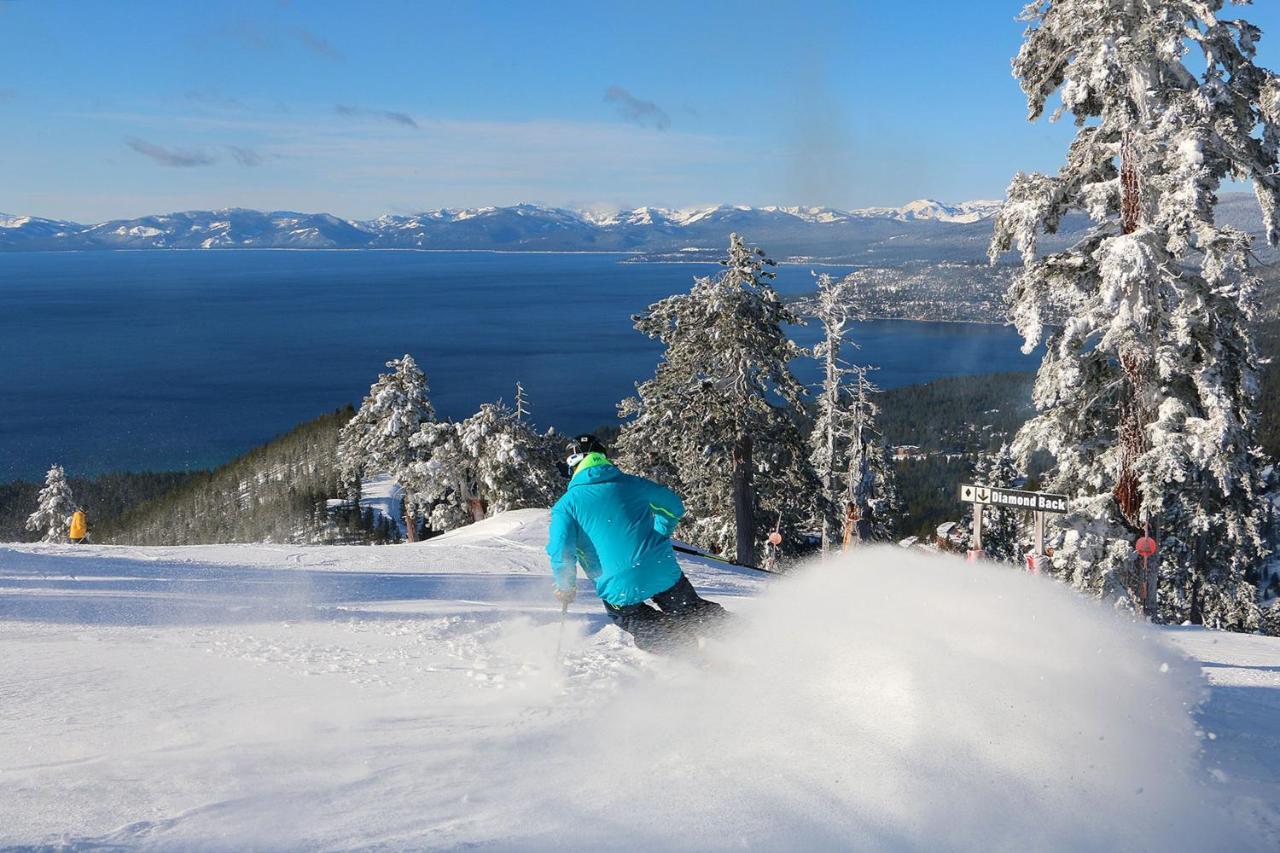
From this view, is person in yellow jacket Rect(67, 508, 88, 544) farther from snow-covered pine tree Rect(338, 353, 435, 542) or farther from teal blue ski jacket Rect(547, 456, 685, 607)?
snow-covered pine tree Rect(338, 353, 435, 542)

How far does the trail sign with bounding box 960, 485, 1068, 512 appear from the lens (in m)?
11.8

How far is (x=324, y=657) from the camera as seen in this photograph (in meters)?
6.57

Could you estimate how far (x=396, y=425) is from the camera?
1756 inches

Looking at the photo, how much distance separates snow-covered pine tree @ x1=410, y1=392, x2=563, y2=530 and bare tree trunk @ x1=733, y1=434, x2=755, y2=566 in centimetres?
1732

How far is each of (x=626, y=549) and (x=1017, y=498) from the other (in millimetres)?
8390

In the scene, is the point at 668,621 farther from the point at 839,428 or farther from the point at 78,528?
the point at 839,428

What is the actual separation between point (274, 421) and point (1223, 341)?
12205 centimetres

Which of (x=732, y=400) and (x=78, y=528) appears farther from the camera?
(x=732, y=400)

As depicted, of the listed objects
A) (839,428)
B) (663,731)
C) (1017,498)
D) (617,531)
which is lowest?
(839,428)

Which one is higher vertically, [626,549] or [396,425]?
[626,549]

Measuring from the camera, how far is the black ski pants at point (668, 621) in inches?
236

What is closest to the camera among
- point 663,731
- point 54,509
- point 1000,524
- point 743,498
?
point 663,731

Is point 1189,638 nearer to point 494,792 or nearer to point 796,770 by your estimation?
point 796,770

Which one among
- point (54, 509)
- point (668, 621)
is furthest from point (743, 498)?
point (54, 509)
